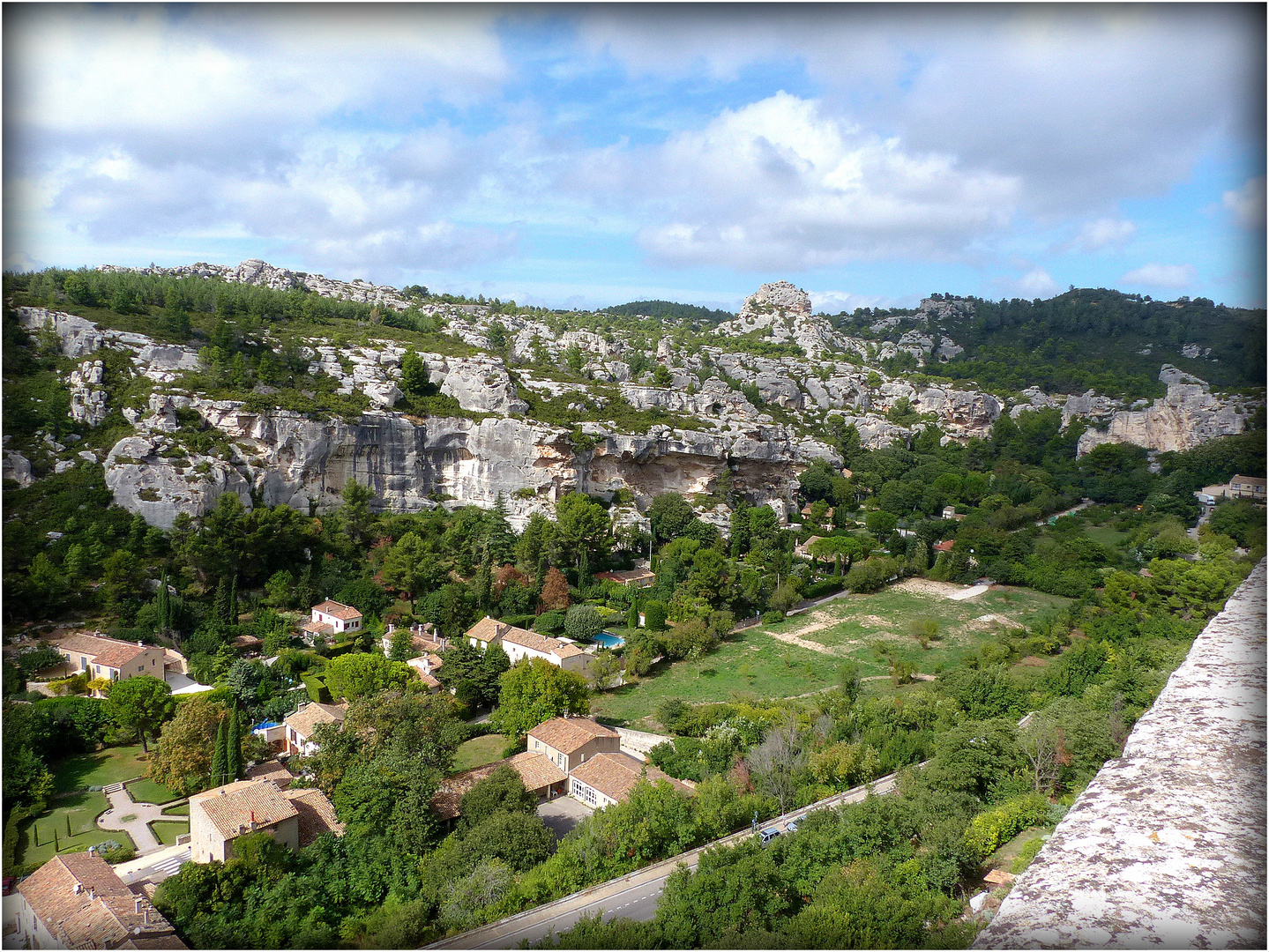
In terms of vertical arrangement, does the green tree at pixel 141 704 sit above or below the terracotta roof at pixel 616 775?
above

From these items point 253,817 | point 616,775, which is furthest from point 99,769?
point 616,775

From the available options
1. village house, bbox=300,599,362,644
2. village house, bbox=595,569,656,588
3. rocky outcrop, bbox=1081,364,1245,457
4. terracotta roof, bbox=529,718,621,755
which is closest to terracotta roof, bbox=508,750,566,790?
terracotta roof, bbox=529,718,621,755

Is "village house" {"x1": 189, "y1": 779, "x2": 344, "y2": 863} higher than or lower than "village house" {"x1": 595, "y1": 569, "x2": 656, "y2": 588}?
lower

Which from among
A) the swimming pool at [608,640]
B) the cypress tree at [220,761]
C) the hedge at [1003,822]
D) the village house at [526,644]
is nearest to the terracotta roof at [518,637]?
the village house at [526,644]

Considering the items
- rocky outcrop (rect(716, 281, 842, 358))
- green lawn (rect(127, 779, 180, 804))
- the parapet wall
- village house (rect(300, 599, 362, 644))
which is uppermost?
rocky outcrop (rect(716, 281, 842, 358))

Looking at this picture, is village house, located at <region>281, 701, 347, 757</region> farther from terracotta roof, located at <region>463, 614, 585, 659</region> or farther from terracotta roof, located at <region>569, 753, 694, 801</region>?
terracotta roof, located at <region>569, 753, 694, 801</region>

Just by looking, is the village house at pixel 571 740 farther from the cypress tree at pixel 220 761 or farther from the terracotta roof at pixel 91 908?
the terracotta roof at pixel 91 908

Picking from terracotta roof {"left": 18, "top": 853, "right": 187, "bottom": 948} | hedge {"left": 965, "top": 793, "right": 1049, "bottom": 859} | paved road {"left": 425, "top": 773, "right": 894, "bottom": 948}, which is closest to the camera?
terracotta roof {"left": 18, "top": 853, "right": 187, "bottom": 948}
